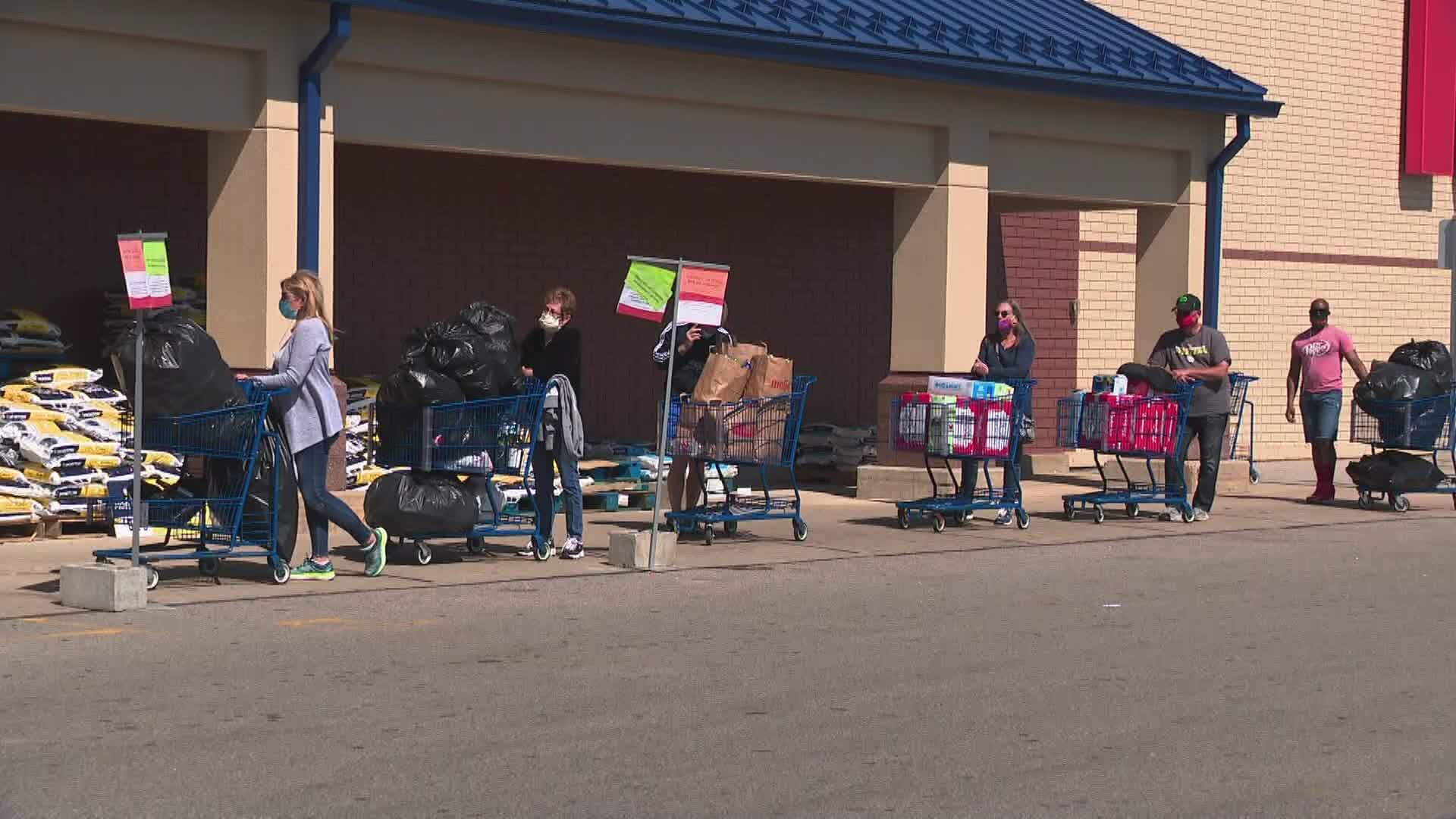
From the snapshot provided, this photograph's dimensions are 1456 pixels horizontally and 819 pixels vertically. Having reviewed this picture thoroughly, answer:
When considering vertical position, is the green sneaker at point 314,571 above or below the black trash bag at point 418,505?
below

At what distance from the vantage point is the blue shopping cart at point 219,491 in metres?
11.7

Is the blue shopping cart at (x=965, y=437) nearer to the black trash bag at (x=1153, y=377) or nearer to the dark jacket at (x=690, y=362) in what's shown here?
the black trash bag at (x=1153, y=377)

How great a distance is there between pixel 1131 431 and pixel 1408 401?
2996 millimetres

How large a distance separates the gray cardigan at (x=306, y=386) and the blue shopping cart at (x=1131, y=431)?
23.8 ft

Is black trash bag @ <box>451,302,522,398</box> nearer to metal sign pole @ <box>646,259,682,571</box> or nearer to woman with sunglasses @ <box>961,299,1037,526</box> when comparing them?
metal sign pole @ <box>646,259,682,571</box>

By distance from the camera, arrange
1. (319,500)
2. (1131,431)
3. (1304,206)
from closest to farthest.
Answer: (319,500) → (1131,431) → (1304,206)

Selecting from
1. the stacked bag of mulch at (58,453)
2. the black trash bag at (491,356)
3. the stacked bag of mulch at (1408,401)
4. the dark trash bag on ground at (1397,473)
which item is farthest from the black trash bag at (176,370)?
the dark trash bag on ground at (1397,473)

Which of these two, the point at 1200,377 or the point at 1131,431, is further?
the point at 1200,377

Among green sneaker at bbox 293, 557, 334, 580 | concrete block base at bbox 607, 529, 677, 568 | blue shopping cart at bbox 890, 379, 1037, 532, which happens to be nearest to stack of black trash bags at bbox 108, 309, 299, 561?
green sneaker at bbox 293, 557, 334, 580

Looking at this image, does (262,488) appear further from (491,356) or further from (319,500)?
(491,356)

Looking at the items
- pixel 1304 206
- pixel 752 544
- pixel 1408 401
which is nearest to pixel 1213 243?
pixel 1408 401

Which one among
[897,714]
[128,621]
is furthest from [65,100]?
[897,714]

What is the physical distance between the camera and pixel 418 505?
13.0m

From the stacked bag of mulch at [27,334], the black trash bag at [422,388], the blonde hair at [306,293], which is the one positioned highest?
the blonde hair at [306,293]
